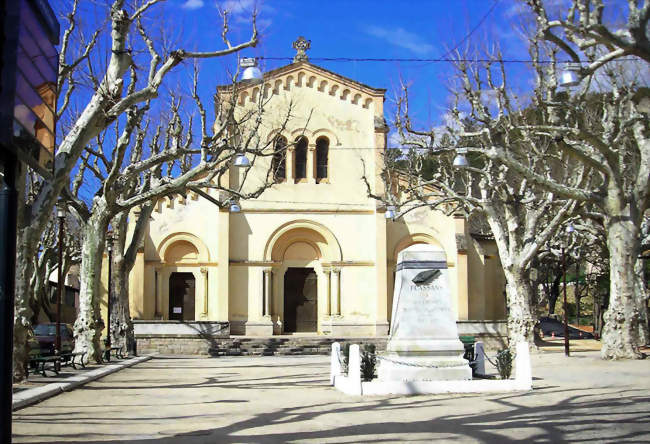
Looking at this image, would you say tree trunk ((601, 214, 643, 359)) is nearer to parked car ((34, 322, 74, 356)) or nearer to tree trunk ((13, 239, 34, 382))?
tree trunk ((13, 239, 34, 382))

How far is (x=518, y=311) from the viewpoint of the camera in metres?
24.8

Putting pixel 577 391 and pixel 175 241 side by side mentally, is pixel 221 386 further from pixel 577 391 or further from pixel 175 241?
pixel 175 241

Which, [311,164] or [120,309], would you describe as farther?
[311,164]

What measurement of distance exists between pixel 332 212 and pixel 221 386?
1911cm

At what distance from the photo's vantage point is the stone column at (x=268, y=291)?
1313 inches

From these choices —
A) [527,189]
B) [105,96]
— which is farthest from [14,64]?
[527,189]

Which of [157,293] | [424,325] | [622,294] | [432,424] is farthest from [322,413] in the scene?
[157,293]

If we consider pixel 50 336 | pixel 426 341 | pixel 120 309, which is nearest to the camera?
pixel 426 341

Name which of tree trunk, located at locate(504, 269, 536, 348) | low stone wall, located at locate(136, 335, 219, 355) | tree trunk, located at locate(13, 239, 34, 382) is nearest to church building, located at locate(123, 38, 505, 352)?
low stone wall, located at locate(136, 335, 219, 355)

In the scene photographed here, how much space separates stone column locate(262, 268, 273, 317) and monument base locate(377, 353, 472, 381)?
63.3 feet

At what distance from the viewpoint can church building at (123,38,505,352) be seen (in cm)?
3338

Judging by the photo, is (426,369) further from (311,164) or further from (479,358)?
(311,164)

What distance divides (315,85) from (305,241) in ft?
24.1

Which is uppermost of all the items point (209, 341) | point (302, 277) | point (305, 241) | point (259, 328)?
point (305, 241)
